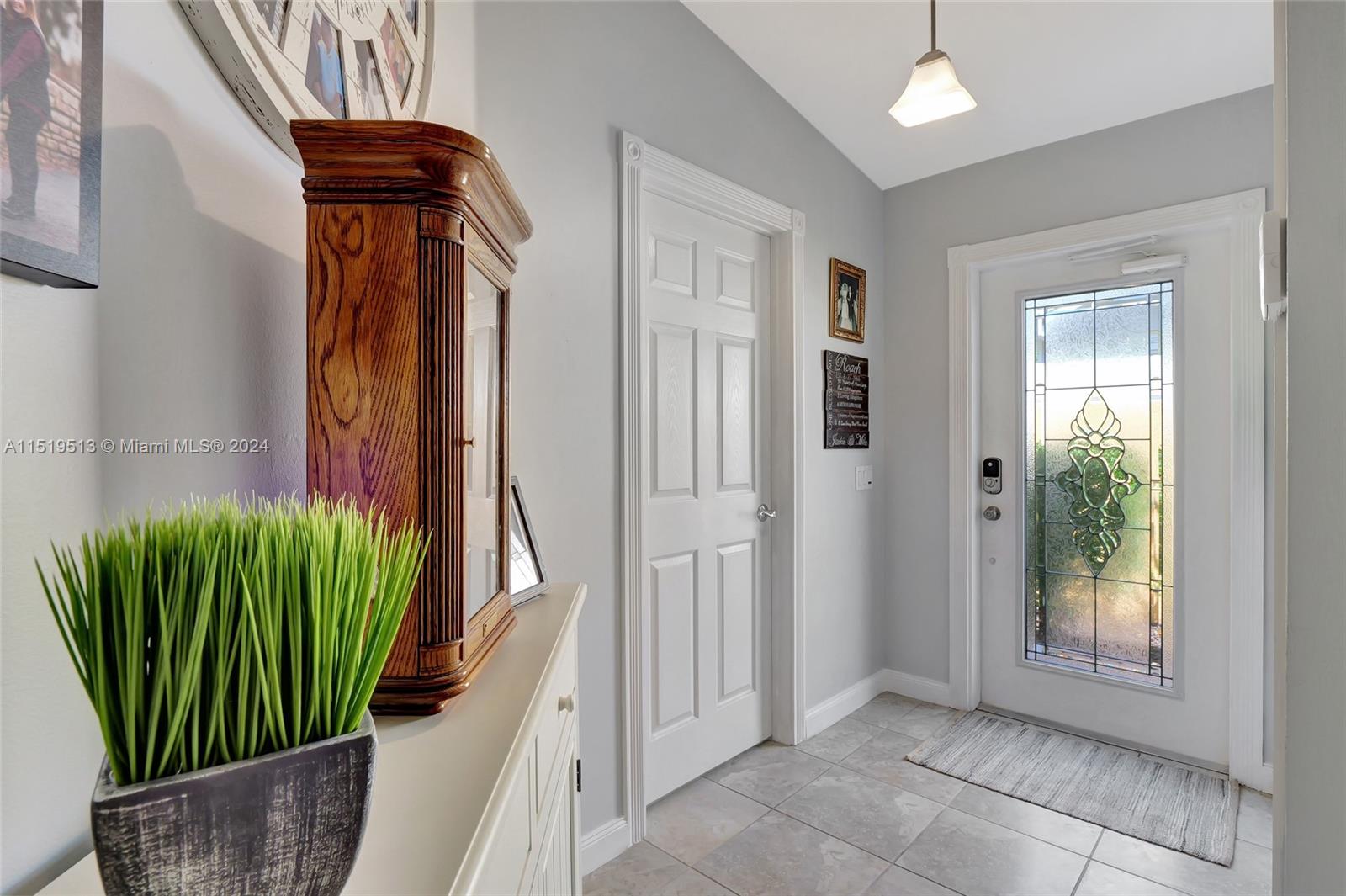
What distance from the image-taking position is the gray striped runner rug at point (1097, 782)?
202cm

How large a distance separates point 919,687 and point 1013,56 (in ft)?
8.83

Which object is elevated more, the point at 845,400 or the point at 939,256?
the point at 939,256

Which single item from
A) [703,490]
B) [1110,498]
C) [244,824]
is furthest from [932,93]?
[244,824]

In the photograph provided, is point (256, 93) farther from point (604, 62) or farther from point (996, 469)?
point (996, 469)

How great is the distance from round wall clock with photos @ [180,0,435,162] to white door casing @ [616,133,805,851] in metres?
0.90

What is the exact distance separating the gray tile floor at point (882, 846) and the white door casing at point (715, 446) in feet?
0.53

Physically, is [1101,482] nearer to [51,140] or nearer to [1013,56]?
[1013,56]

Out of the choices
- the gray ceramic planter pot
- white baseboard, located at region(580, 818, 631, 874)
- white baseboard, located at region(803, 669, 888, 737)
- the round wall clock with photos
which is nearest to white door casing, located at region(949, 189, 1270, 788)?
white baseboard, located at region(803, 669, 888, 737)

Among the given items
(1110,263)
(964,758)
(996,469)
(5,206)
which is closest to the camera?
(5,206)

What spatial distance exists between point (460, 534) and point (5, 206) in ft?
1.53

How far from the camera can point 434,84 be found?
4.32 feet

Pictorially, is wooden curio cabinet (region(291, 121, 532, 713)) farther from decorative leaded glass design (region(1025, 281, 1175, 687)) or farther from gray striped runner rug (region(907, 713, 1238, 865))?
decorative leaded glass design (region(1025, 281, 1175, 687))

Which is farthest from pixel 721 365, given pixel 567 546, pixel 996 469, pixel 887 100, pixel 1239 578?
pixel 1239 578

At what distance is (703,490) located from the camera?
7.63ft
